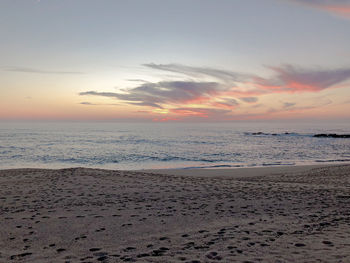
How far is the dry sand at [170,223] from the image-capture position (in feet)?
18.5

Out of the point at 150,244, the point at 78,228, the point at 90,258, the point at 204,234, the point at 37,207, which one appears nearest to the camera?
the point at 90,258

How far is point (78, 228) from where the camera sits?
7.50 metres

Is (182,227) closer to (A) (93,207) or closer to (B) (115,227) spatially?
(B) (115,227)

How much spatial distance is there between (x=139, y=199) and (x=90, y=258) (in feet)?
17.6

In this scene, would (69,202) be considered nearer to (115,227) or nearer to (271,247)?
(115,227)

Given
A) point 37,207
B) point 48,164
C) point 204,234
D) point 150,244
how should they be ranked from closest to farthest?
point 150,244 → point 204,234 → point 37,207 → point 48,164

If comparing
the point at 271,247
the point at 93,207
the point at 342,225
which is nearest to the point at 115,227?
the point at 93,207

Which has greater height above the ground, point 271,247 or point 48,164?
point 271,247

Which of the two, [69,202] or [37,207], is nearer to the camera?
[37,207]

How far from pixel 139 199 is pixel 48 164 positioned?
23988mm

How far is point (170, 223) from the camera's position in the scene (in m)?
7.90

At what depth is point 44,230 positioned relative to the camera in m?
7.31

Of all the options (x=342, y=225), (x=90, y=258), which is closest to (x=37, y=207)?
(x=90, y=258)

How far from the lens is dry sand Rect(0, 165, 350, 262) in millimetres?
5648
